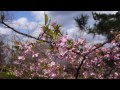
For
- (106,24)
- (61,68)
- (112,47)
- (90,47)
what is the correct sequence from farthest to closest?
1. (106,24)
2. (112,47)
3. (90,47)
4. (61,68)

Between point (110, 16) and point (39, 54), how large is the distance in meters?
3.57

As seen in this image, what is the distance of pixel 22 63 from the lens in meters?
3.85

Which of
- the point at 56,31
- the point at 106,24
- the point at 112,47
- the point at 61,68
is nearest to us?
the point at 56,31

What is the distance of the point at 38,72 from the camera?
11.0 feet

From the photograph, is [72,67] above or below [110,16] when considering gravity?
below

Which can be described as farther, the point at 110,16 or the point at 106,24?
the point at 110,16
